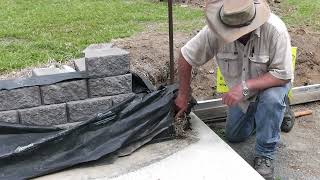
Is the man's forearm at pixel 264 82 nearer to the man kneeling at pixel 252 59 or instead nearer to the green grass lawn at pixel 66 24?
the man kneeling at pixel 252 59

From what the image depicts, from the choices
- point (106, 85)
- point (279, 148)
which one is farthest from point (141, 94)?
point (279, 148)

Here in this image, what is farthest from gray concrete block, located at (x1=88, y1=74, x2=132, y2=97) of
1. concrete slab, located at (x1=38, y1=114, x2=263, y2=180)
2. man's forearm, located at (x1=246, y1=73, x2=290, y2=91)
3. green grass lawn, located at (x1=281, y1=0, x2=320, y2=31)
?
green grass lawn, located at (x1=281, y1=0, x2=320, y2=31)

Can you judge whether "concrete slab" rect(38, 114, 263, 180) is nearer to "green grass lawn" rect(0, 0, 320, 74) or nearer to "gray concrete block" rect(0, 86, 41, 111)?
"gray concrete block" rect(0, 86, 41, 111)

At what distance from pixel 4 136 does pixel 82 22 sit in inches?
160

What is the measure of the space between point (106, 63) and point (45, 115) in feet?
1.99

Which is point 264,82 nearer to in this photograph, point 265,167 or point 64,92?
point 265,167

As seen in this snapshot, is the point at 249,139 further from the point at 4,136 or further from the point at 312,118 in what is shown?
the point at 4,136

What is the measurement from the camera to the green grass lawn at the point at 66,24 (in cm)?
522

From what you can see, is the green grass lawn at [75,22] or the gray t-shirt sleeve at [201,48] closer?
the gray t-shirt sleeve at [201,48]

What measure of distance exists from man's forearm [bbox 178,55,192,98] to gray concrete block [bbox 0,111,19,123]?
124cm

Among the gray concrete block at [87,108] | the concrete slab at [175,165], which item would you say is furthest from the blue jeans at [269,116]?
the gray concrete block at [87,108]

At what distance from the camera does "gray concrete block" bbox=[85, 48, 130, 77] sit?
3379 mm

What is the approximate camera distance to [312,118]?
4.55 metres

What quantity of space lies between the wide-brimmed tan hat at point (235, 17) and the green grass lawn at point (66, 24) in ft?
7.59
